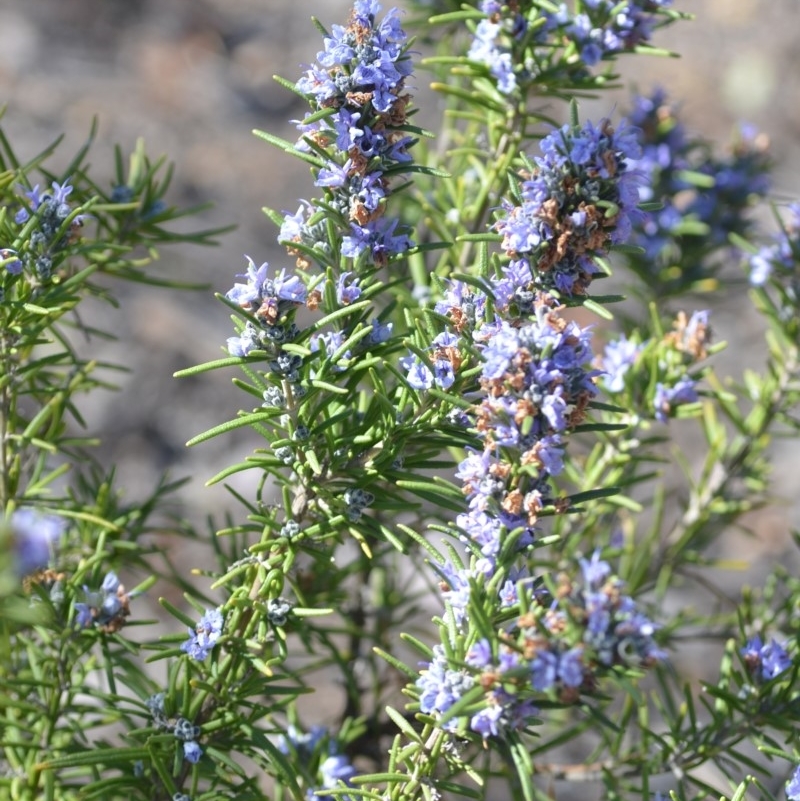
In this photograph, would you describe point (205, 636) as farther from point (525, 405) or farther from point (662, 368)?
point (662, 368)

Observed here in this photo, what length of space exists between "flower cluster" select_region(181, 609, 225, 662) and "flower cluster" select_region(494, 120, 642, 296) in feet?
1.86

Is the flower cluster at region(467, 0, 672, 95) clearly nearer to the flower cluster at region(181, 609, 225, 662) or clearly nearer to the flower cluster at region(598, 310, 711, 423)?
the flower cluster at region(598, 310, 711, 423)

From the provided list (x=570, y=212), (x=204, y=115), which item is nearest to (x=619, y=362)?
(x=570, y=212)

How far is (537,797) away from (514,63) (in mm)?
1276

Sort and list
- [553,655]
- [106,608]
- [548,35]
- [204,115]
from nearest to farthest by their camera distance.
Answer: [553,655]
[106,608]
[548,35]
[204,115]

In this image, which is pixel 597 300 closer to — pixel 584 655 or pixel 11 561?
pixel 584 655

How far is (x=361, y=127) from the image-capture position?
3.99 feet

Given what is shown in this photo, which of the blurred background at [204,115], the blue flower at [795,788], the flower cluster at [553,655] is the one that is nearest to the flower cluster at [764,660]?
the blue flower at [795,788]

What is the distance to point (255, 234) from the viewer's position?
14.4ft

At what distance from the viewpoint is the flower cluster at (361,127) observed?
120 cm

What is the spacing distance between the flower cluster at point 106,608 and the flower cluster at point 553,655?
589mm

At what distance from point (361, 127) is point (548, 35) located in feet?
2.03

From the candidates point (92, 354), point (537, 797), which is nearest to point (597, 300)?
point (537, 797)

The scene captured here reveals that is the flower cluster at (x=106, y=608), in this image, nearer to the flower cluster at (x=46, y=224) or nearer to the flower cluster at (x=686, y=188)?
the flower cluster at (x=46, y=224)
